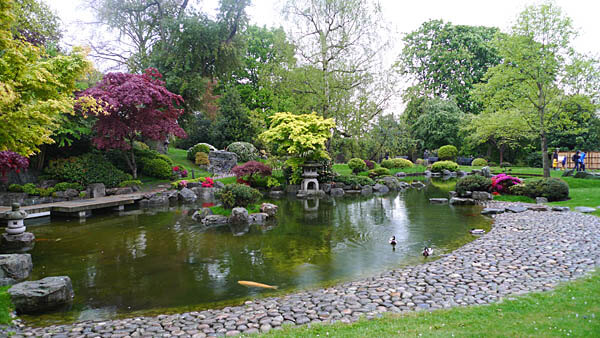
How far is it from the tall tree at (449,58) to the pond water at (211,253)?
93.1ft

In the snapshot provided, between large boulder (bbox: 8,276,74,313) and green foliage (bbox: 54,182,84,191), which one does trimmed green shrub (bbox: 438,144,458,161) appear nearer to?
green foliage (bbox: 54,182,84,191)

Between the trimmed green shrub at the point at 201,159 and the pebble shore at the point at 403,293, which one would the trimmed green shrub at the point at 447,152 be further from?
the pebble shore at the point at 403,293

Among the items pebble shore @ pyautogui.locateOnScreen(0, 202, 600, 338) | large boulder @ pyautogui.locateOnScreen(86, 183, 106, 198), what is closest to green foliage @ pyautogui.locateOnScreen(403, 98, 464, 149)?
large boulder @ pyautogui.locateOnScreen(86, 183, 106, 198)

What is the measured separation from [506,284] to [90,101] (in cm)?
669

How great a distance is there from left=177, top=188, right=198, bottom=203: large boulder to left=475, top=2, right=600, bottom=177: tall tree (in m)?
14.6

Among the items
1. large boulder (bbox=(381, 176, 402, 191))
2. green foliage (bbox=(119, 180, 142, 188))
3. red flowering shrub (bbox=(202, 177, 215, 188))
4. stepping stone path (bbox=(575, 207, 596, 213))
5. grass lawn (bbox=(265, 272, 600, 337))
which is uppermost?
green foliage (bbox=(119, 180, 142, 188))

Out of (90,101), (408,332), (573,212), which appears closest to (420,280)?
(408,332)

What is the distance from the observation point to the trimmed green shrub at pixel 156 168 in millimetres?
17562

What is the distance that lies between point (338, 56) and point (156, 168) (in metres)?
12.1

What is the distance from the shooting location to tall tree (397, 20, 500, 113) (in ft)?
116

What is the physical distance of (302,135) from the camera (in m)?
16.2

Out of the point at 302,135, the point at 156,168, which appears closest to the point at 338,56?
the point at 302,135

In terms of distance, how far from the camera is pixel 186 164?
22000 millimetres

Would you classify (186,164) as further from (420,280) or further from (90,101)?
(420,280)
